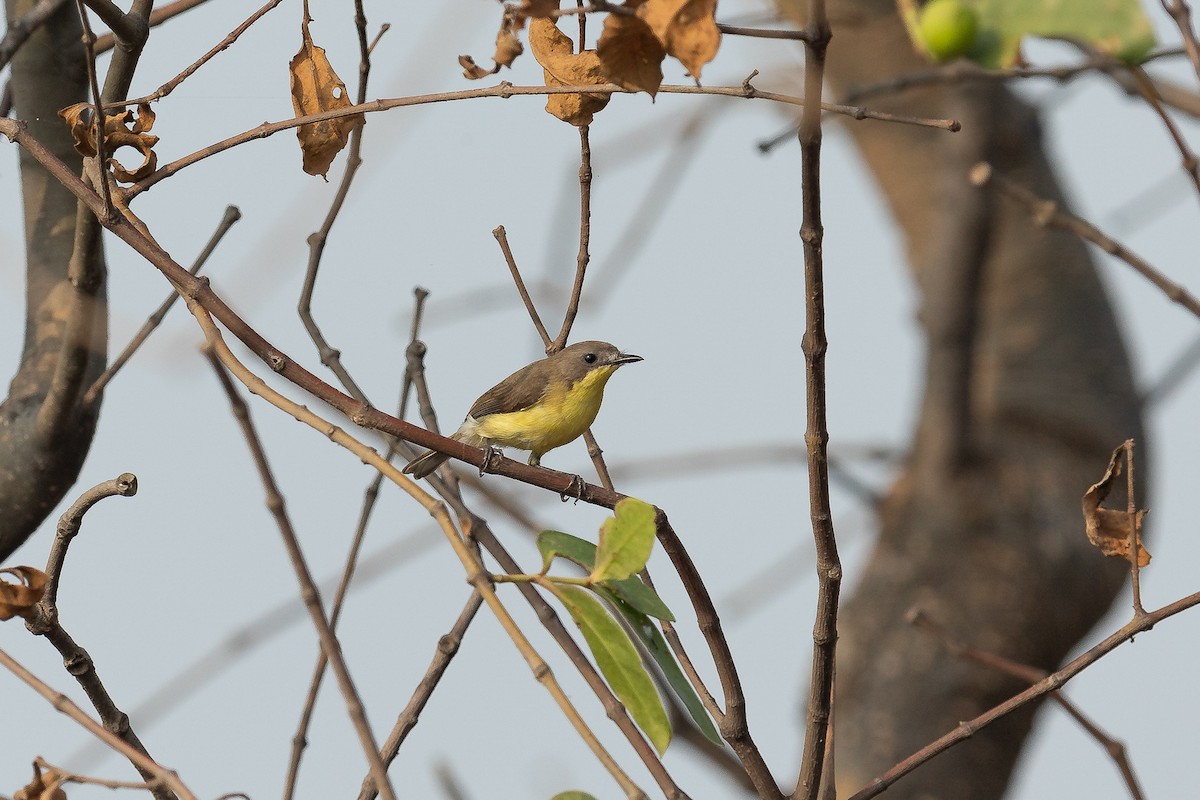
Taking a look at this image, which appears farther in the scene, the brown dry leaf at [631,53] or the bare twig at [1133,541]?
the bare twig at [1133,541]

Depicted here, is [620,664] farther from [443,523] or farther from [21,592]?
[21,592]

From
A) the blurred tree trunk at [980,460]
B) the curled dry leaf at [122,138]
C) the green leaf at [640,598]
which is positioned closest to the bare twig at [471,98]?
the curled dry leaf at [122,138]

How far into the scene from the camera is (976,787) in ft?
23.0

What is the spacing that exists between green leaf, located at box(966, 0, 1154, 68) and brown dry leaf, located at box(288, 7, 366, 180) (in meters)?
1.21

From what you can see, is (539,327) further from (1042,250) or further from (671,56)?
(1042,250)

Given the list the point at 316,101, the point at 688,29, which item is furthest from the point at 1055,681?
the point at 316,101

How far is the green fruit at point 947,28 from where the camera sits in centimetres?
166

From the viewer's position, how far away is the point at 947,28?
1.72 m

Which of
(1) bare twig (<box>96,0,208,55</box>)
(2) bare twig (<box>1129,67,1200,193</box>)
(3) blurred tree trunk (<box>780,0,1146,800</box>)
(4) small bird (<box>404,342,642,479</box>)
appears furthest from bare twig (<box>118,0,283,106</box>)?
(3) blurred tree trunk (<box>780,0,1146,800</box>)

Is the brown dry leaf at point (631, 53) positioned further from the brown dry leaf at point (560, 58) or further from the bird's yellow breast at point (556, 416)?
the bird's yellow breast at point (556, 416)

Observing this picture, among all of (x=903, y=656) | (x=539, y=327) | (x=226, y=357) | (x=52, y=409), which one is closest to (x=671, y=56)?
(x=226, y=357)

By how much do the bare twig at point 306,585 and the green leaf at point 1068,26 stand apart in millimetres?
996

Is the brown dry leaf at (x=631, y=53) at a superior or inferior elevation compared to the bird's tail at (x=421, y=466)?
inferior

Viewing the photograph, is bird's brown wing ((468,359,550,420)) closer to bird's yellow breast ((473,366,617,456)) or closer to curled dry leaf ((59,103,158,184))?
bird's yellow breast ((473,366,617,456))
